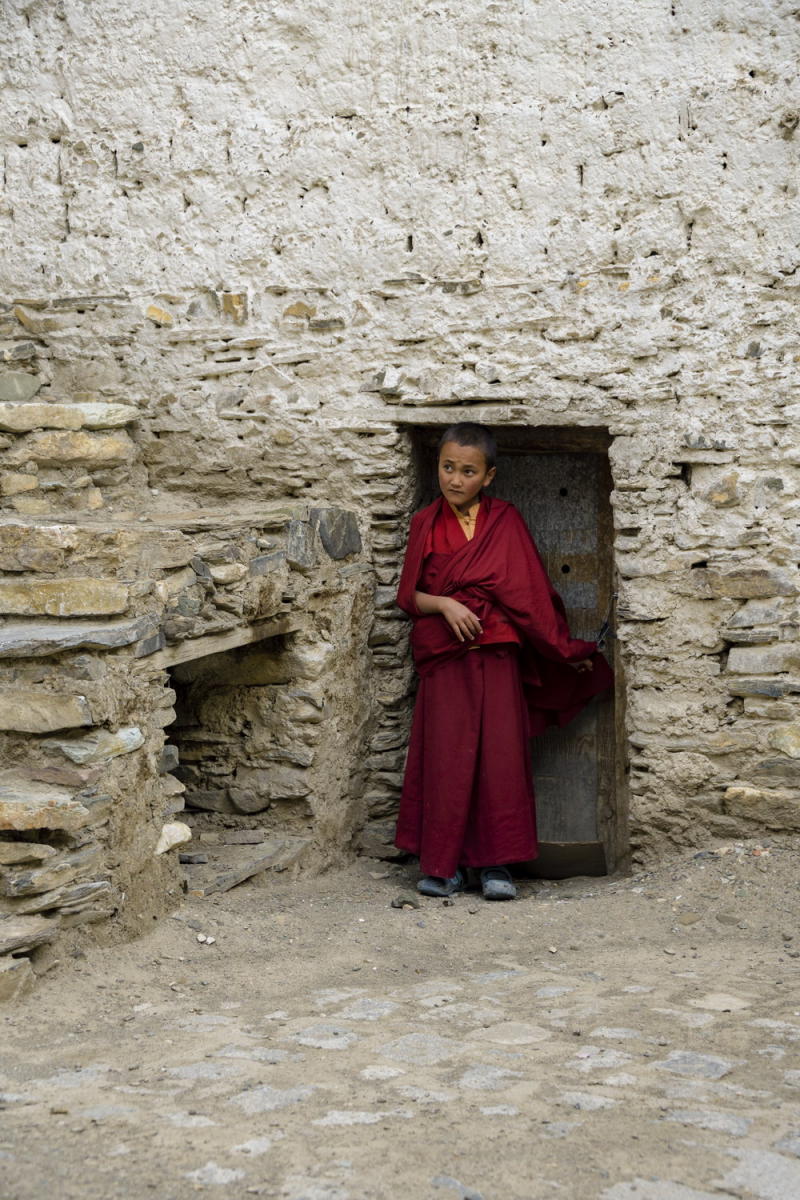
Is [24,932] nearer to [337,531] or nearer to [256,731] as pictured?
[256,731]

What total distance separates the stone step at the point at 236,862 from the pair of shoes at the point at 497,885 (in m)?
0.65

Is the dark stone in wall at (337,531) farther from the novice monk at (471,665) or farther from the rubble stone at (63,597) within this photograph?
the rubble stone at (63,597)

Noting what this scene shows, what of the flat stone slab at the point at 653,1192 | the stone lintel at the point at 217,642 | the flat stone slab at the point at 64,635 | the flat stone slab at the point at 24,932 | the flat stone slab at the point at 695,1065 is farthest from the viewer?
the stone lintel at the point at 217,642

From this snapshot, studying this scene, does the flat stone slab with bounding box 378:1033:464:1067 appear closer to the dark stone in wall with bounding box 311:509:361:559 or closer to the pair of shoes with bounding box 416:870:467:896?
the pair of shoes with bounding box 416:870:467:896

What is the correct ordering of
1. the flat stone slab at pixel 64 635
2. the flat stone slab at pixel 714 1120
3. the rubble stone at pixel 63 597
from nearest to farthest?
the flat stone slab at pixel 714 1120
the flat stone slab at pixel 64 635
the rubble stone at pixel 63 597

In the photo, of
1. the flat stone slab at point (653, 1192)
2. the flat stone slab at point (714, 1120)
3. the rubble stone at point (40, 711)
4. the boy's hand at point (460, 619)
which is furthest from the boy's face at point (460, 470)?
the flat stone slab at point (653, 1192)

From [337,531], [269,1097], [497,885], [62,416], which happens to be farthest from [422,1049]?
[62,416]

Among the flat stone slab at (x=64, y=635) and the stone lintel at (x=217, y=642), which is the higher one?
the flat stone slab at (x=64, y=635)

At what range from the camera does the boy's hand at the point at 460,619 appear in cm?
451

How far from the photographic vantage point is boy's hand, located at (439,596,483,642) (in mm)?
4508

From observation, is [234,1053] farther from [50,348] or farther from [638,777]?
[50,348]

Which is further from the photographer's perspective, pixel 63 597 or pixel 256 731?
pixel 256 731

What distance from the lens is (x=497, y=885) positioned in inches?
177

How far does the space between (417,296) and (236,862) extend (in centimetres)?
213
